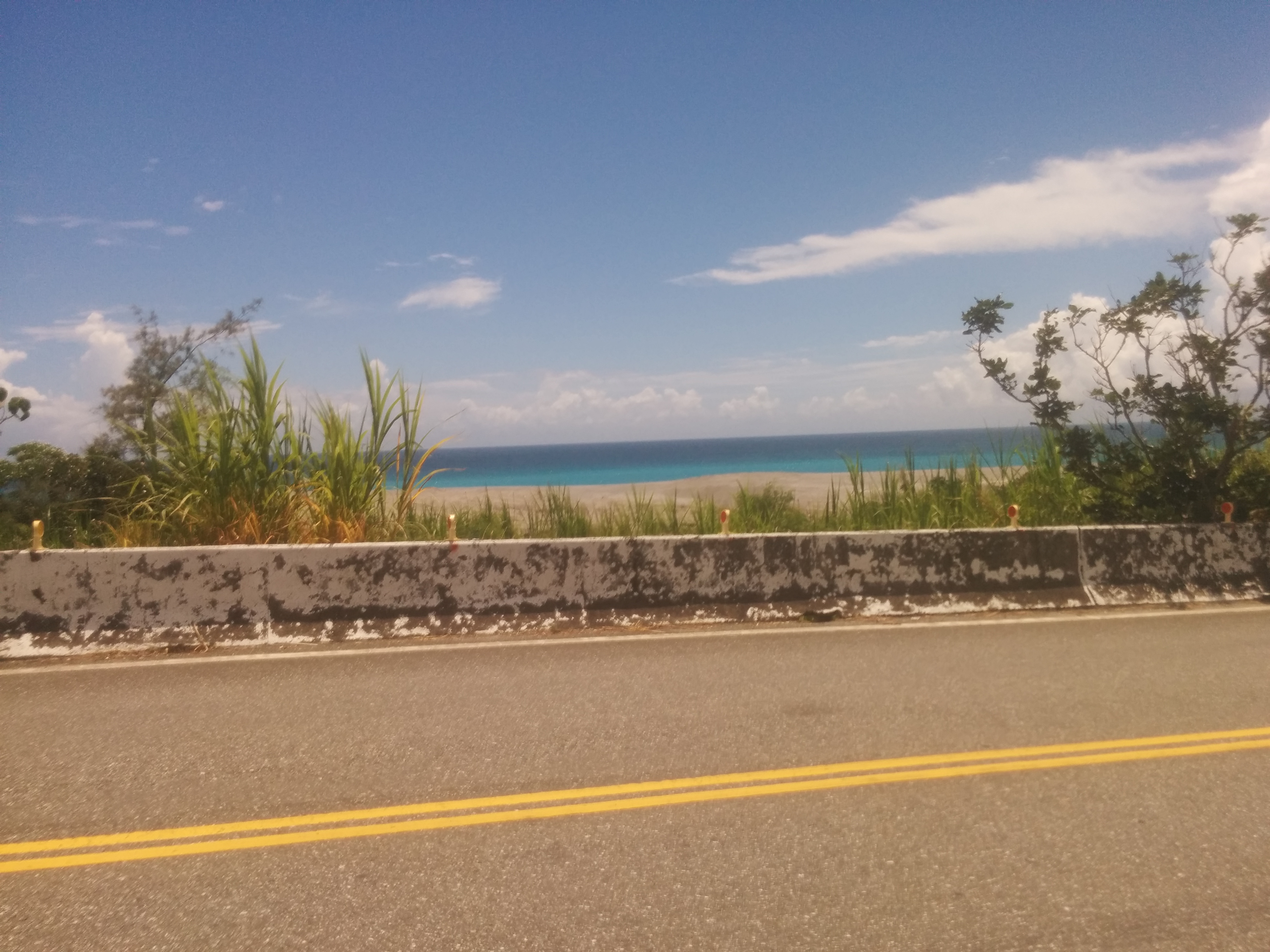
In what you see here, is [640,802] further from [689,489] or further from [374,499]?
[689,489]

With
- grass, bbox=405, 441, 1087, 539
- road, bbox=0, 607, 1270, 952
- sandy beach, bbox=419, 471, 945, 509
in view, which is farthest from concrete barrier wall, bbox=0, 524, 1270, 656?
sandy beach, bbox=419, 471, 945, 509

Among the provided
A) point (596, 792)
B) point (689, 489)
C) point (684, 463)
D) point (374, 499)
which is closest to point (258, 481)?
point (374, 499)

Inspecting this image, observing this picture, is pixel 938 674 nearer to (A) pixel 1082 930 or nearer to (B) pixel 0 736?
(A) pixel 1082 930

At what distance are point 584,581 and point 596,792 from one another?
3688mm

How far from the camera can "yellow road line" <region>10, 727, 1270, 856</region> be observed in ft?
13.5

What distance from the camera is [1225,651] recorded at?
24.0 feet

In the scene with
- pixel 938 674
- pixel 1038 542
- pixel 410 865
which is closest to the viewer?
pixel 410 865

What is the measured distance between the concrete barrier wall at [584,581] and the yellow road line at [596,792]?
3322 millimetres

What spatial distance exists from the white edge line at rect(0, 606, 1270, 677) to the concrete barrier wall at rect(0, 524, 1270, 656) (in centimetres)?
26

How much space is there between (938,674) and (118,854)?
16.4 feet

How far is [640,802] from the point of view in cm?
450

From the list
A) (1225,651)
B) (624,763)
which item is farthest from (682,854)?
(1225,651)

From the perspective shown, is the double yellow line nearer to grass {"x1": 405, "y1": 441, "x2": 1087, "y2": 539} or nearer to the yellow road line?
the yellow road line

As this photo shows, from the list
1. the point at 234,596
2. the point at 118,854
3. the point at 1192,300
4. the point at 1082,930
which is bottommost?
the point at 1082,930
